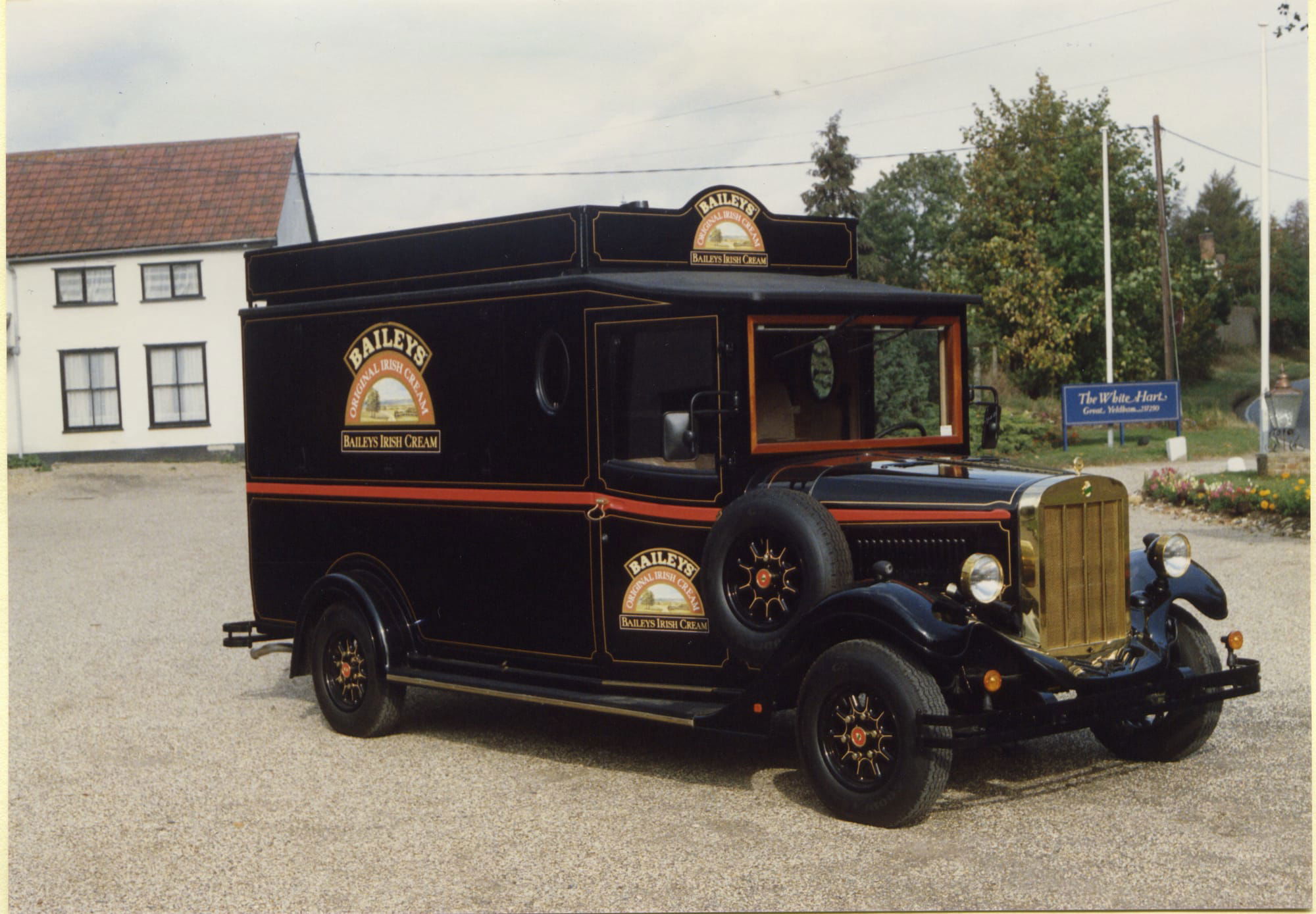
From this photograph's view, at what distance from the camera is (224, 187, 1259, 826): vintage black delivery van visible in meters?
6.30

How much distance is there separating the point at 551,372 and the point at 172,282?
28.9 m

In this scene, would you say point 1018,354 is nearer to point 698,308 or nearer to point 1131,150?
point 1131,150

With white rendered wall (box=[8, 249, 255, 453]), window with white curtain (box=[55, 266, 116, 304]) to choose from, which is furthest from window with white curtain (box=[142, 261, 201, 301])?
window with white curtain (box=[55, 266, 116, 304])

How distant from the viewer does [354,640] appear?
28.3ft

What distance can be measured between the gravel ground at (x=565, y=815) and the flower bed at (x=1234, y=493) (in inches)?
248

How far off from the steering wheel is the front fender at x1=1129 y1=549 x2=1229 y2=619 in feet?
4.44

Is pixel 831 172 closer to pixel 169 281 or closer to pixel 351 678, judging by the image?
pixel 169 281

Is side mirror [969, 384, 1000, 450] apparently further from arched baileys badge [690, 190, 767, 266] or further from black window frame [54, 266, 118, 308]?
black window frame [54, 266, 118, 308]

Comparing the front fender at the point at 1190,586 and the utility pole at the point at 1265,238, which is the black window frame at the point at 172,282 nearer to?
the utility pole at the point at 1265,238

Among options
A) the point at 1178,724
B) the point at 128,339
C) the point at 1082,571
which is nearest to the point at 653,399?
the point at 1082,571

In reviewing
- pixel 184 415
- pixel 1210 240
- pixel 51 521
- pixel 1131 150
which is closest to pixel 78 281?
pixel 184 415

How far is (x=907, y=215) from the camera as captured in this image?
227 feet

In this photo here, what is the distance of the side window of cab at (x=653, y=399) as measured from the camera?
705 centimetres

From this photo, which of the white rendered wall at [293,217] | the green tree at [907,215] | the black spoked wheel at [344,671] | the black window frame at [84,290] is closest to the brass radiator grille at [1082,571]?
the black spoked wheel at [344,671]
